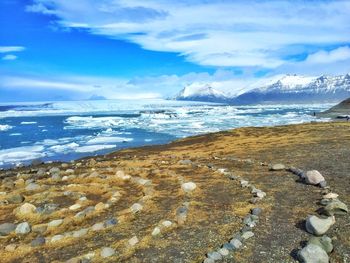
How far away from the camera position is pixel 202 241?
11164mm

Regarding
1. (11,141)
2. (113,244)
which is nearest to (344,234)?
(113,244)

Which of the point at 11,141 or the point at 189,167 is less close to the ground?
the point at 189,167

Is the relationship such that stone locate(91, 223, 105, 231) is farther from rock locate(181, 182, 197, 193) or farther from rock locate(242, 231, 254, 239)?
rock locate(181, 182, 197, 193)

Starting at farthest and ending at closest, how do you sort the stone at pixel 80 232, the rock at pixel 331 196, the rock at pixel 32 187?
the rock at pixel 32 187 < the rock at pixel 331 196 < the stone at pixel 80 232

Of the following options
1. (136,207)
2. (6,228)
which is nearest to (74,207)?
(136,207)

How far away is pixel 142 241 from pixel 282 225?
147 inches

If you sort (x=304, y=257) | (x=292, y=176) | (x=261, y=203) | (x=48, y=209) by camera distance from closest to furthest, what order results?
(x=304, y=257), (x=261, y=203), (x=48, y=209), (x=292, y=176)

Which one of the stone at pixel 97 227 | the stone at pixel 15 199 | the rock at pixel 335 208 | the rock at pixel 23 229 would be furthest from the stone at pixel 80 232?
the rock at pixel 335 208

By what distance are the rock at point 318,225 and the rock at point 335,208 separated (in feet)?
2.96

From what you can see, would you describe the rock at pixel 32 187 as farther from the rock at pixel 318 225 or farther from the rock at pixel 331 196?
the rock at pixel 318 225

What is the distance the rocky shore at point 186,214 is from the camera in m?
10.6

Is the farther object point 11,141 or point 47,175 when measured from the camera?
point 11,141

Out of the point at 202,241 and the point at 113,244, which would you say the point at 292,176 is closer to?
the point at 202,241

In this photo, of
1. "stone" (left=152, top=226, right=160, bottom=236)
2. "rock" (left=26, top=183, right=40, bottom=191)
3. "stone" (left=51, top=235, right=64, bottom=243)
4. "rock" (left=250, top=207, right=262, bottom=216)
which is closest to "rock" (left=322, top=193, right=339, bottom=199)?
"rock" (left=250, top=207, right=262, bottom=216)
